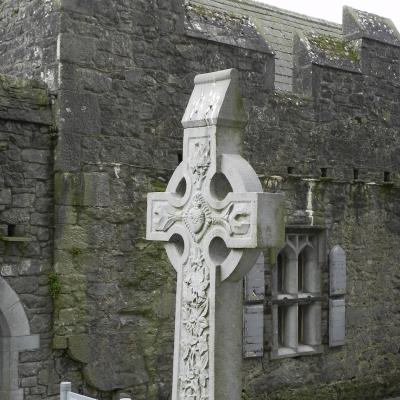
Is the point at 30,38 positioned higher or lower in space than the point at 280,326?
higher

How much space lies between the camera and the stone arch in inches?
279

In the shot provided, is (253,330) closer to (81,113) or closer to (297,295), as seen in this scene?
(297,295)

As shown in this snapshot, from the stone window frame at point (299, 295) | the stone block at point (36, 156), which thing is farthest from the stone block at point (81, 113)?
the stone window frame at point (299, 295)

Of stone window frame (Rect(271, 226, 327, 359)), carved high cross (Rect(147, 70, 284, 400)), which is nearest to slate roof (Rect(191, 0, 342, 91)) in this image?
stone window frame (Rect(271, 226, 327, 359))

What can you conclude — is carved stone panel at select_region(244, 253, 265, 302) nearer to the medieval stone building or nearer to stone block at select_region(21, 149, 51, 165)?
the medieval stone building

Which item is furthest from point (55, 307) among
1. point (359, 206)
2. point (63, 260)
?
point (359, 206)

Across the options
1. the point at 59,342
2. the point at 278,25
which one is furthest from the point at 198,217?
the point at 278,25

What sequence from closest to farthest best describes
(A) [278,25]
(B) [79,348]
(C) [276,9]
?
(B) [79,348], (A) [278,25], (C) [276,9]


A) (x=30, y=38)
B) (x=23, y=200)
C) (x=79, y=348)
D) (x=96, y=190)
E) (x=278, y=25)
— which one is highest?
(x=278, y=25)

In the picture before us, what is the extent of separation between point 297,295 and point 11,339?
147 inches

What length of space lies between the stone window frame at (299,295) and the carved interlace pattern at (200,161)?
4712 mm

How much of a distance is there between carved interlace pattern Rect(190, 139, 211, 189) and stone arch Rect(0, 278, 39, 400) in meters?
3.04

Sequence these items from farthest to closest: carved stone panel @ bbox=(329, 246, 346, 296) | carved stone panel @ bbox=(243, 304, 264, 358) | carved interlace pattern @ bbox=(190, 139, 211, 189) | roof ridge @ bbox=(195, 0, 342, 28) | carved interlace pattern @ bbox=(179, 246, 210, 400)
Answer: roof ridge @ bbox=(195, 0, 342, 28), carved stone panel @ bbox=(329, 246, 346, 296), carved stone panel @ bbox=(243, 304, 264, 358), carved interlace pattern @ bbox=(190, 139, 211, 189), carved interlace pattern @ bbox=(179, 246, 210, 400)

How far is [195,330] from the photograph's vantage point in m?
4.57
